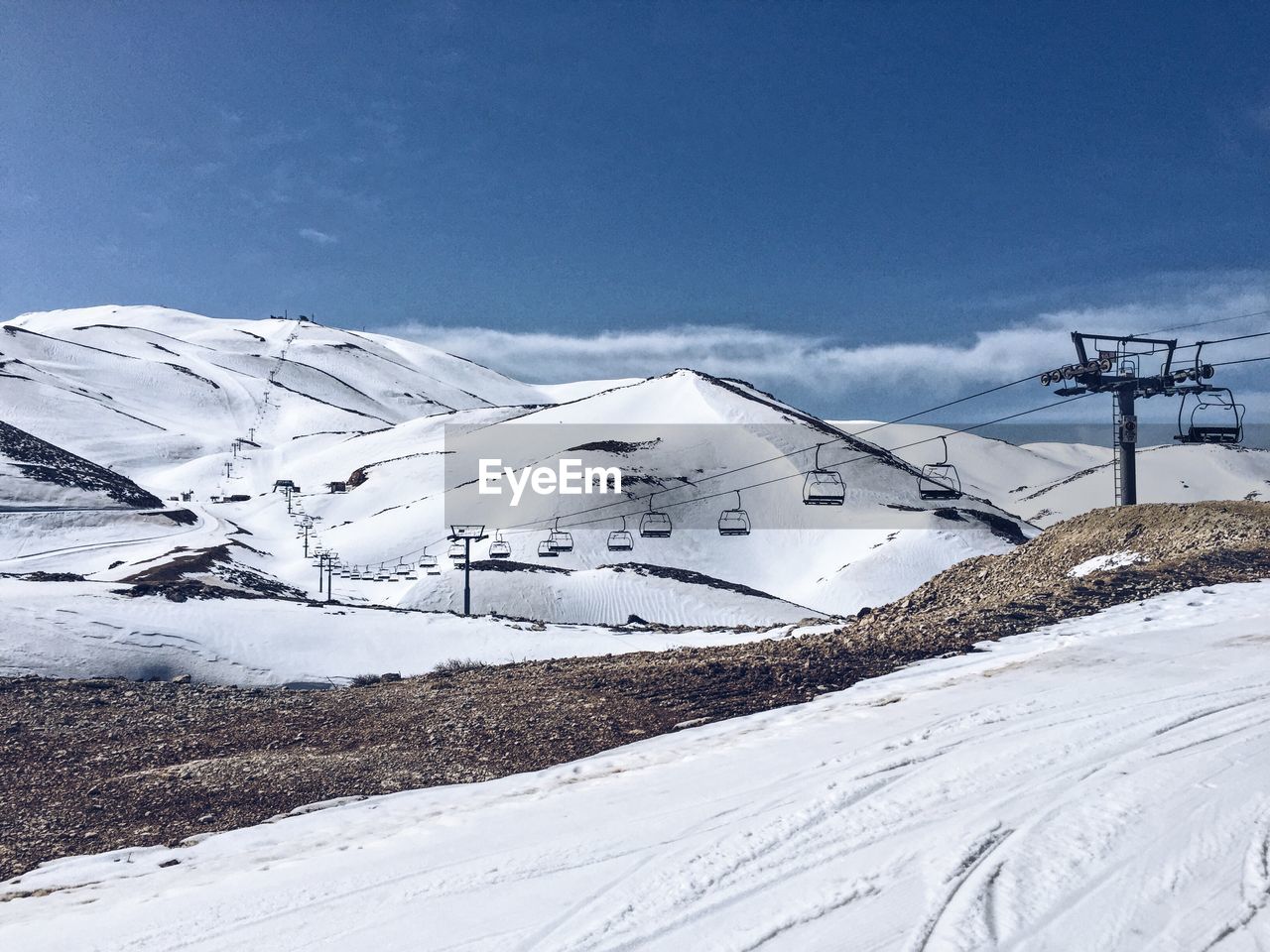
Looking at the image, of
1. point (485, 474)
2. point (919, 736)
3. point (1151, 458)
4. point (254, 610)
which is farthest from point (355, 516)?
point (1151, 458)

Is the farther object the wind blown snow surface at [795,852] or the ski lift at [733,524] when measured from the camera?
the ski lift at [733,524]

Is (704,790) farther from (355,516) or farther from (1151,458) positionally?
(1151,458)

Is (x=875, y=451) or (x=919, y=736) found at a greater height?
(x=875, y=451)

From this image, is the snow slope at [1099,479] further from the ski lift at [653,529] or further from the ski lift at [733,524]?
the ski lift at [653,529]

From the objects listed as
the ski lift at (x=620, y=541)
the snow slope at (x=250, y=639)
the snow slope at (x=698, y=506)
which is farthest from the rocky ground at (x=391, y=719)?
the snow slope at (x=698, y=506)

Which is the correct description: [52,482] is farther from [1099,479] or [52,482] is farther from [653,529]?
[1099,479]

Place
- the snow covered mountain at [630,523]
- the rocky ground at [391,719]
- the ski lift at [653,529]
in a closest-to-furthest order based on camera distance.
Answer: the rocky ground at [391,719] → the ski lift at [653,529] → the snow covered mountain at [630,523]
